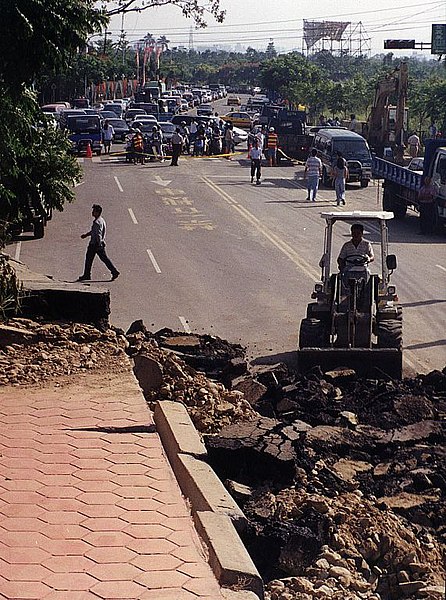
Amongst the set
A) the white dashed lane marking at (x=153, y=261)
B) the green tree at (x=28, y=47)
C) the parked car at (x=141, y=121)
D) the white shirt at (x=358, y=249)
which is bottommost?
the white dashed lane marking at (x=153, y=261)

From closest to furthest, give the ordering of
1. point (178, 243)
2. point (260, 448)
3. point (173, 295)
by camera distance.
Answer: point (260, 448)
point (173, 295)
point (178, 243)

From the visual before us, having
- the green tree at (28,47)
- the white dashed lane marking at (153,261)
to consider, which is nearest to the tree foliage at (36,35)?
the green tree at (28,47)

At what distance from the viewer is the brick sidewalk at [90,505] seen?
22.4ft

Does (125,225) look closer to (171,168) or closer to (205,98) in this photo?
(171,168)

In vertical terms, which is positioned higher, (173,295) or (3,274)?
(3,274)

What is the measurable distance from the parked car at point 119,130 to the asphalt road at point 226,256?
1959 cm

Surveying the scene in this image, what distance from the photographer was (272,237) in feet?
92.7

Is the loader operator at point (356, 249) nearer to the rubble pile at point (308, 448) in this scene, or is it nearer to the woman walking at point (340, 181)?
the rubble pile at point (308, 448)

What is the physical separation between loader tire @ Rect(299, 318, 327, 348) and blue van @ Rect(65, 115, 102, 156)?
3950 cm

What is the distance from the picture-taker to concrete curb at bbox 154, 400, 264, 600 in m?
6.88

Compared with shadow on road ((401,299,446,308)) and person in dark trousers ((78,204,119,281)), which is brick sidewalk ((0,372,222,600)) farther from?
person in dark trousers ((78,204,119,281))

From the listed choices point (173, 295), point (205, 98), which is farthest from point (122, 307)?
point (205, 98)

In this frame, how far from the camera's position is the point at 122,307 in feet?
63.1

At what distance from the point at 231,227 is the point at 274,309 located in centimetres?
1106
